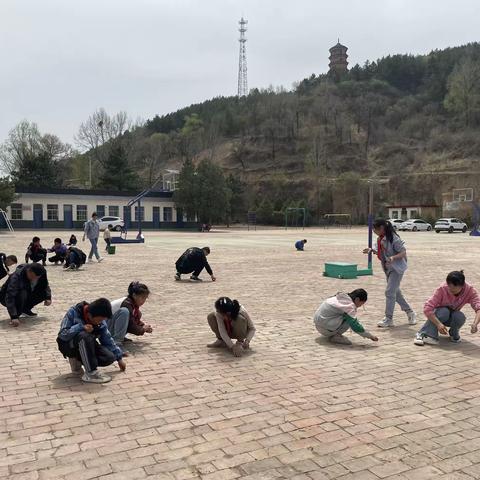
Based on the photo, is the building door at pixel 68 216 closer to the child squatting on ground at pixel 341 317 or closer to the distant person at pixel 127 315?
the distant person at pixel 127 315

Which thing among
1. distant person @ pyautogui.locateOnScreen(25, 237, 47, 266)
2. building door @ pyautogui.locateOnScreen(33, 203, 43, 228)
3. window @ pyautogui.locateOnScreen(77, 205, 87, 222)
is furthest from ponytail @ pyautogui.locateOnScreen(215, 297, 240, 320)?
window @ pyautogui.locateOnScreen(77, 205, 87, 222)

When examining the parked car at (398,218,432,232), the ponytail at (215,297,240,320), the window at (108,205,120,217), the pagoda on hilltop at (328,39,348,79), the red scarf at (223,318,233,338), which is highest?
the pagoda on hilltop at (328,39,348,79)

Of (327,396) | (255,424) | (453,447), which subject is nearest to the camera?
(453,447)

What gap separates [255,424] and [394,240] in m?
4.33

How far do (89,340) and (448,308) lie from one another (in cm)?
424

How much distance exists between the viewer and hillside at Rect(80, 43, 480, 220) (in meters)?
78.7

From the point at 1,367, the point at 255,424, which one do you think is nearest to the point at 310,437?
the point at 255,424

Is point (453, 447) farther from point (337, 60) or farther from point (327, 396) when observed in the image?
point (337, 60)

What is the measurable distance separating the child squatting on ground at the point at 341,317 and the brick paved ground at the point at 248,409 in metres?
0.19

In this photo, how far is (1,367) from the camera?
5477 mm

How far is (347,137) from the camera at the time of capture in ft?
328

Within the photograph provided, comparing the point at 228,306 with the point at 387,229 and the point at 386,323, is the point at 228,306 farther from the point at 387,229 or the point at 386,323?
the point at 387,229

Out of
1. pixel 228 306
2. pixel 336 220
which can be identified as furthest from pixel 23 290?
pixel 336 220

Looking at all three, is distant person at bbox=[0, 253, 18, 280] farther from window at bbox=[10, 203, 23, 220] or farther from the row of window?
window at bbox=[10, 203, 23, 220]
